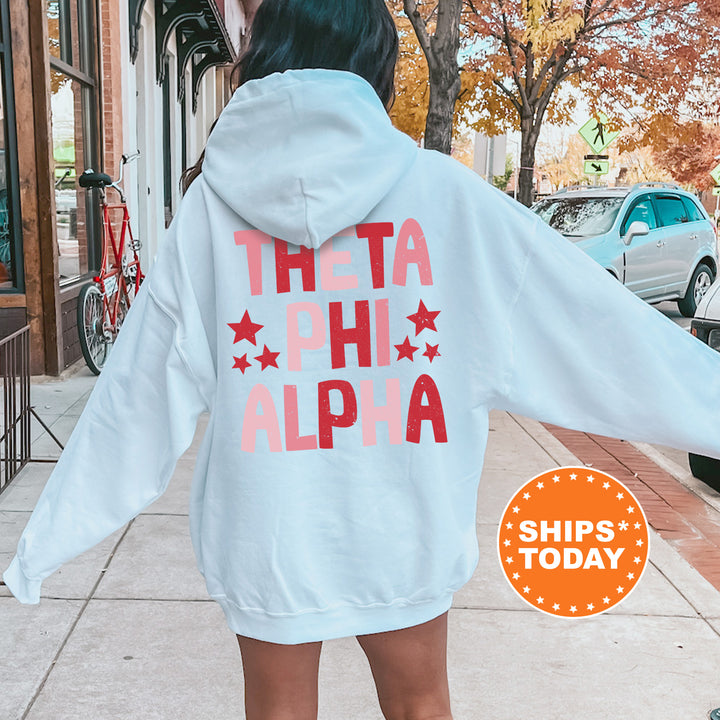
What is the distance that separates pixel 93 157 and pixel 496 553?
675 centimetres

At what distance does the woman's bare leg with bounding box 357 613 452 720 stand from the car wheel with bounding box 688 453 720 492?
170 inches

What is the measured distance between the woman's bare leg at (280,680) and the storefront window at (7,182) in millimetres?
6768

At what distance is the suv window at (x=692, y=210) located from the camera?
14.4 metres

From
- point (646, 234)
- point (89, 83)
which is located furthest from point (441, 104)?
point (646, 234)

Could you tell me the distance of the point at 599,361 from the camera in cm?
176

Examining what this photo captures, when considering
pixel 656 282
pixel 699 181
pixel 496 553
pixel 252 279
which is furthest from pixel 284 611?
pixel 699 181

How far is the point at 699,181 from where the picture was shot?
54.1 meters

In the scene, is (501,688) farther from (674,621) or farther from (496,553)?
(496,553)

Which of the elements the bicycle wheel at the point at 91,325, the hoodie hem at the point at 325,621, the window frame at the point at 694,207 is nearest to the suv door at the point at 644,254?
the window frame at the point at 694,207

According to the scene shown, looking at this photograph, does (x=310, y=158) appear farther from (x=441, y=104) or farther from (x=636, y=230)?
(x=636, y=230)

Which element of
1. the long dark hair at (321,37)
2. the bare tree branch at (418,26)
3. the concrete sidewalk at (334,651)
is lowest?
the concrete sidewalk at (334,651)

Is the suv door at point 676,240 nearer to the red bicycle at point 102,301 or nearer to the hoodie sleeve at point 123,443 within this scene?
the red bicycle at point 102,301

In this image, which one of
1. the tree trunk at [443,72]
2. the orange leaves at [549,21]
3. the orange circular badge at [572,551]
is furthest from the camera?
the orange leaves at [549,21]

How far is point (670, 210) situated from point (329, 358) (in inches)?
528
